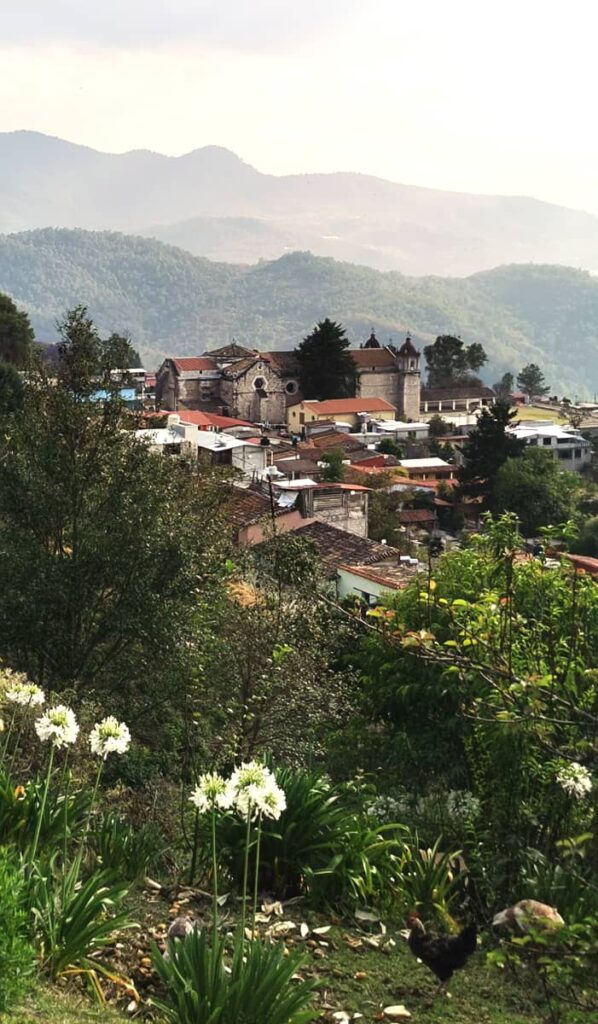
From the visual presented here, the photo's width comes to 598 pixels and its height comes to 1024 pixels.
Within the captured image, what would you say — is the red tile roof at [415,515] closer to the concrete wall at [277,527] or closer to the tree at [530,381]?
the concrete wall at [277,527]

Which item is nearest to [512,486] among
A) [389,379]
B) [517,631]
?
[389,379]

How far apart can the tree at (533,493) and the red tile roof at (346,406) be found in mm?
19589

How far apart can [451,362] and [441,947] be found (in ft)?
295

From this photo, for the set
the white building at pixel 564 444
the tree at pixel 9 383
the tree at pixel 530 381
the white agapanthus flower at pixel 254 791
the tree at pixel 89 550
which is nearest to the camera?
the white agapanthus flower at pixel 254 791

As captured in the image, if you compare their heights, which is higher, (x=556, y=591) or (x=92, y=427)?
(x=92, y=427)

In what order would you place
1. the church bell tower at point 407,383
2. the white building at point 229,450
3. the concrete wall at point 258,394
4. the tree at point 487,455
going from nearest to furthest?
the white building at point 229,450 → the tree at point 487,455 → the concrete wall at point 258,394 → the church bell tower at point 407,383

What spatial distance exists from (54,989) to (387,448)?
56.7 m

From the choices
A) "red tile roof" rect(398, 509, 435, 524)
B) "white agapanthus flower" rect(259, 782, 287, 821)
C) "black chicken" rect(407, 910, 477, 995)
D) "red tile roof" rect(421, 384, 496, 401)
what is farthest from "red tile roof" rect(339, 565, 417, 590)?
"red tile roof" rect(421, 384, 496, 401)

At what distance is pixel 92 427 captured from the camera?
11828 mm

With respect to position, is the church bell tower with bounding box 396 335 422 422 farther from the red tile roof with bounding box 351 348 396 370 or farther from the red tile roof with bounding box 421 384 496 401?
the red tile roof with bounding box 421 384 496 401

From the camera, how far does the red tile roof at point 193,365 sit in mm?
74500

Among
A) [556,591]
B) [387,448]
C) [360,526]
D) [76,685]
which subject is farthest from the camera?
[387,448]

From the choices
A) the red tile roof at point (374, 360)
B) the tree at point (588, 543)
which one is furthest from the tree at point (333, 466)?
the red tile roof at point (374, 360)

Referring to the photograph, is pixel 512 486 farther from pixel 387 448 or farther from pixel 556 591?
pixel 556 591
